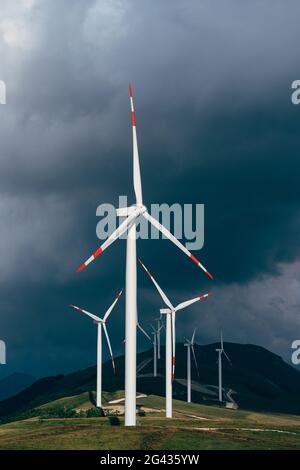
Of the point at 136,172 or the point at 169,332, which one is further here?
the point at 169,332

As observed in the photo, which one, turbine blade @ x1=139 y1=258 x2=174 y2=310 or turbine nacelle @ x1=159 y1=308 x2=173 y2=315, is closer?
turbine blade @ x1=139 y1=258 x2=174 y2=310

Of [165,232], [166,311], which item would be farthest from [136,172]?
[166,311]

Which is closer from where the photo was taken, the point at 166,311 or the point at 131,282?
the point at 131,282

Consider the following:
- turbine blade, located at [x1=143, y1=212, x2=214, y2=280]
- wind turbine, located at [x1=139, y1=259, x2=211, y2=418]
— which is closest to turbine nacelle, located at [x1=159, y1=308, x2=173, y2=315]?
wind turbine, located at [x1=139, y1=259, x2=211, y2=418]

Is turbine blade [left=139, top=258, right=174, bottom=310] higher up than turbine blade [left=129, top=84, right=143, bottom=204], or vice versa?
turbine blade [left=129, top=84, right=143, bottom=204]

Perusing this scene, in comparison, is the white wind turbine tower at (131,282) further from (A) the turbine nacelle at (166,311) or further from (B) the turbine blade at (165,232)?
(A) the turbine nacelle at (166,311)

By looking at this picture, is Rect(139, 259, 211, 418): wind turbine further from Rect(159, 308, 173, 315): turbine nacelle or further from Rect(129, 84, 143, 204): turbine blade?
Rect(129, 84, 143, 204): turbine blade

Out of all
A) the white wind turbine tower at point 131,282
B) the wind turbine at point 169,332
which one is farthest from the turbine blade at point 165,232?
the wind turbine at point 169,332

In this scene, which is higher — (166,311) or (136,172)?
(136,172)

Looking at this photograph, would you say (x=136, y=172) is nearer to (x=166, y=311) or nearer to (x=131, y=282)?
(x=131, y=282)

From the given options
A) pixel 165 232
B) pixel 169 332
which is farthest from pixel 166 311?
pixel 165 232

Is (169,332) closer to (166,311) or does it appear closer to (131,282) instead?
(166,311)

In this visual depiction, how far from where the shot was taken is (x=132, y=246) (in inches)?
4624
